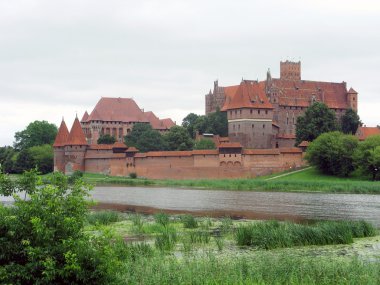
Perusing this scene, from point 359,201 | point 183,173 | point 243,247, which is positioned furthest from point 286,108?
point 243,247

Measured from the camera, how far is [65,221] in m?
7.41

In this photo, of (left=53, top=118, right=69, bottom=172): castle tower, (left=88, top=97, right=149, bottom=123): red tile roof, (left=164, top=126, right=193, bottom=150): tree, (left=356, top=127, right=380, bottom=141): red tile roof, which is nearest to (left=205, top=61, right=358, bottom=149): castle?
(left=164, top=126, right=193, bottom=150): tree

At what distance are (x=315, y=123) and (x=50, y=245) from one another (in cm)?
4593

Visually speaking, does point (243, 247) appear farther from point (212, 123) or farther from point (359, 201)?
point (212, 123)

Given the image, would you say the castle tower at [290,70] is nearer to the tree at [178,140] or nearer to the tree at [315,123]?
the tree at [315,123]

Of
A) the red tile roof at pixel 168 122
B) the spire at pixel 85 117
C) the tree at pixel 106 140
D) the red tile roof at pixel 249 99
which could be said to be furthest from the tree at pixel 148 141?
the red tile roof at pixel 168 122

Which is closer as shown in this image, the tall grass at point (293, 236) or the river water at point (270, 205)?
the tall grass at point (293, 236)

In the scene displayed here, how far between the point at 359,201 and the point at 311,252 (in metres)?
16.7

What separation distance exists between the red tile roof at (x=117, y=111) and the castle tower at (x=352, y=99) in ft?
71.9

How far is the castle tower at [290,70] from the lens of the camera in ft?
266

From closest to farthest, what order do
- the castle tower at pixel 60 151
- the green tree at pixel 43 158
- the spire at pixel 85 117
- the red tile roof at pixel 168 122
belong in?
1. the castle tower at pixel 60 151
2. the green tree at pixel 43 158
3. the spire at pixel 85 117
4. the red tile roof at pixel 168 122

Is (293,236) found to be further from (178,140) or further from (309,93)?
(309,93)

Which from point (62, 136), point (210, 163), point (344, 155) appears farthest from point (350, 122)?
point (62, 136)

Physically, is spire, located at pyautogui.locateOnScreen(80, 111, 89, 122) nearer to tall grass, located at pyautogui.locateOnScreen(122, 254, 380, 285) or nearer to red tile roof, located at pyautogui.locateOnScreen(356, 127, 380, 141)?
red tile roof, located at pyautogui.locateOnScreen(356, 127, 380, 141)
